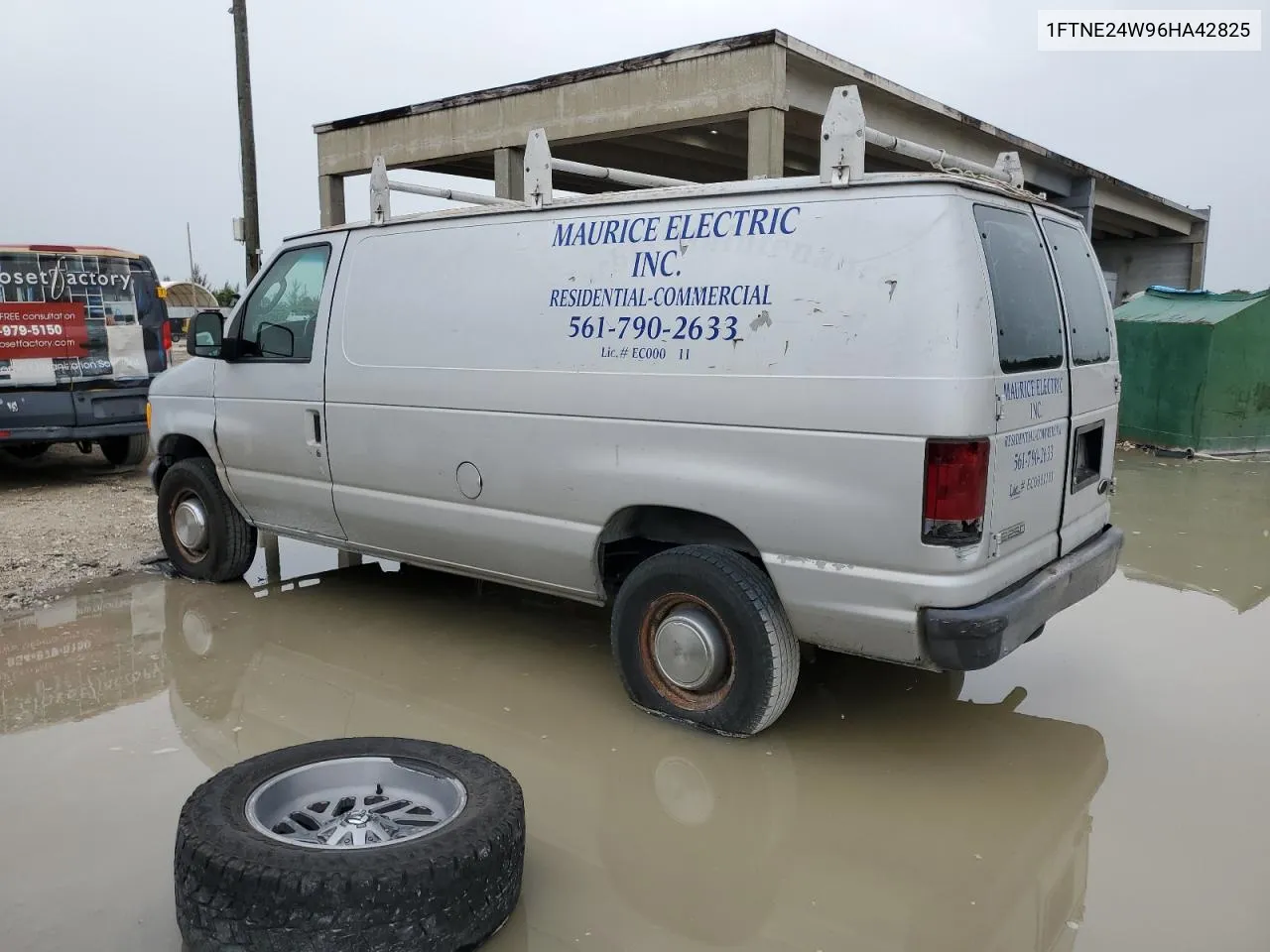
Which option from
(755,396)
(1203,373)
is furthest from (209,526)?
(1203,373)

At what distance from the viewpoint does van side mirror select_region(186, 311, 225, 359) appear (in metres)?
5.56

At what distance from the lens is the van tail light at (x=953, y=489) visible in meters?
3.29

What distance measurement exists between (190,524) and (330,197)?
13.2 meters

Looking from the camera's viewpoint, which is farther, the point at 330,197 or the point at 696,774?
the point at 330,197

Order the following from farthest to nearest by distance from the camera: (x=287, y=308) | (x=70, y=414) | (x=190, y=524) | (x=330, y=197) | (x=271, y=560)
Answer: (x=330, y=197)
(x=70, y=414)
(x=271, y=560)
(x=190, y=524)
(x=287, y=308)

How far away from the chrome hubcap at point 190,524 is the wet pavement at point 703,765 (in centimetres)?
28

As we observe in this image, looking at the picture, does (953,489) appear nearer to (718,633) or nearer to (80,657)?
(718,633)

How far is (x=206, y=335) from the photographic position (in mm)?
5727

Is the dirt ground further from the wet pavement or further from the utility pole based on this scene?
the utility pole

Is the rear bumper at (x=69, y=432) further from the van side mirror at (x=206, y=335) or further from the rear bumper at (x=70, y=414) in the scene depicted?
the van side mirror at (x=206, y=335)

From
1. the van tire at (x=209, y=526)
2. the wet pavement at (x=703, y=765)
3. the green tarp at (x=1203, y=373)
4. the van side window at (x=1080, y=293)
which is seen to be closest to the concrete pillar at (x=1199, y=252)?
the green tarp at (x=1203, y=373)

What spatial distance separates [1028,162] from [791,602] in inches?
715

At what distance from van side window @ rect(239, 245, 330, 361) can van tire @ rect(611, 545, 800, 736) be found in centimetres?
240

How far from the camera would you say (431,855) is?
8.28 feet
